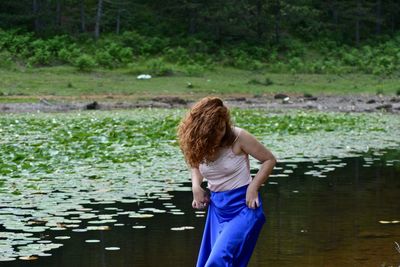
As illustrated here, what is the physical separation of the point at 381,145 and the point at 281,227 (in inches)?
421

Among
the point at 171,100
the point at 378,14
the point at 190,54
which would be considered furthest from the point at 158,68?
the point at 378,14

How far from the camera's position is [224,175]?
6859 millimetres

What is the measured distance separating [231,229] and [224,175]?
391 millimetres

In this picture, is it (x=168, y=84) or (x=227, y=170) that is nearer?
(x=227, y=170)

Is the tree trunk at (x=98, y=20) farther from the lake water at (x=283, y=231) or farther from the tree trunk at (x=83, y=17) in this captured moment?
the lake water at (x=283, y=231)

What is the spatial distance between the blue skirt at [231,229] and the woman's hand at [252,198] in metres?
0.05

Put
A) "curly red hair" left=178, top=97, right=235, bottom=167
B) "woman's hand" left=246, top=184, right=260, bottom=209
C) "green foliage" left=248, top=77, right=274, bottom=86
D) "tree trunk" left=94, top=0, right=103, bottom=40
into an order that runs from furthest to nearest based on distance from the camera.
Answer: "tree trunk" left=94, top=0, right=103, bottom=40
"green foliage" left=248, top=77, right=274, bottom=86
"woman's hand" left=246, top=184, right=260, bottom=209
"curly red hair" left=178, top=97, right=235, bottom=167

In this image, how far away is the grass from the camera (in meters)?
35.2

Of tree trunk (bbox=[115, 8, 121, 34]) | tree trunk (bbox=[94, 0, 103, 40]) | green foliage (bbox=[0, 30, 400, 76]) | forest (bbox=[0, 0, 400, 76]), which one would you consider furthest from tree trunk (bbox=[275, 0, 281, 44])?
tree trunk (bbox=[94, 0, 103, 40])

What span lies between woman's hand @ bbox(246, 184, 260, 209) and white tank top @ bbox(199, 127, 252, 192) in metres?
0.11

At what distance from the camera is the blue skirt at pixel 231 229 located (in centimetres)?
670

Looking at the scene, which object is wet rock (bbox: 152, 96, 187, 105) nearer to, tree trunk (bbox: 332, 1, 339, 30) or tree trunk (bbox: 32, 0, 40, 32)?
tree trunk (bbox: 32, 0, 40, 32)

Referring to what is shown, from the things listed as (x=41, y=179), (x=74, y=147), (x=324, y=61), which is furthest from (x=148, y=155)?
(x=324, y=61)

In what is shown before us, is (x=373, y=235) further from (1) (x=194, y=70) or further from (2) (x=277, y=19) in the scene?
(2) (x=277, y=19)
